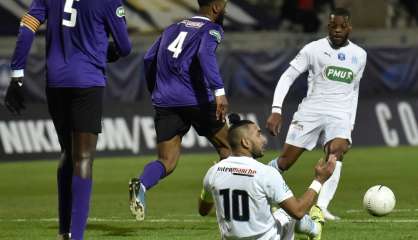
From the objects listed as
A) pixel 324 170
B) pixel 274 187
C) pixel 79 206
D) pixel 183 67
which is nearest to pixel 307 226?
pixel 324 170

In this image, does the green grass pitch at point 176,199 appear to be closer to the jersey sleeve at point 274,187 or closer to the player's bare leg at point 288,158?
the player's bare leg at point 288,158

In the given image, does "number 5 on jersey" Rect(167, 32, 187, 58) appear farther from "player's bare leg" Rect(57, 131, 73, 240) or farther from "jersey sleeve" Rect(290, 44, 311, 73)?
"player's bare leg" Rect(57, 131, 73, 240)

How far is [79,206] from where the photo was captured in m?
9.38

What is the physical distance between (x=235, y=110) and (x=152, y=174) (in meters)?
11.9

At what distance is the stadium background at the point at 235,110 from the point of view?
12328 mm

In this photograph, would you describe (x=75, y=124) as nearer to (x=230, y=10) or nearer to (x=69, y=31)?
(x=69, y=31)

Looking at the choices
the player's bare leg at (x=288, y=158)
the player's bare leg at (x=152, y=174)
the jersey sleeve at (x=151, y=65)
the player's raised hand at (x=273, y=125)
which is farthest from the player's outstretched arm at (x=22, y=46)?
the player's bare leg at (x=288, y=158)

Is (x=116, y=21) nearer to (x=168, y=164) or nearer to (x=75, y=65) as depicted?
(x=75, y=65)

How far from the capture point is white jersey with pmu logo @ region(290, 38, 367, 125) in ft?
39.5

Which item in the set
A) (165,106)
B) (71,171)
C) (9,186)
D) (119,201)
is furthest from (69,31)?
(9,186)

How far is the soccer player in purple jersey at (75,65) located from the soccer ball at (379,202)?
9.55 ft

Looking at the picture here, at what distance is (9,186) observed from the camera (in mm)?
17531

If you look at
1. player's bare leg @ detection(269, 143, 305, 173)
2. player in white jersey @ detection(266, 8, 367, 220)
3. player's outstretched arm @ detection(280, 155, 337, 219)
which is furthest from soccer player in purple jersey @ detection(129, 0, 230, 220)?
player's outstretched arm @ detection(280, 155, 337, 219)

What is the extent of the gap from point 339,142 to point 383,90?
539 inches
